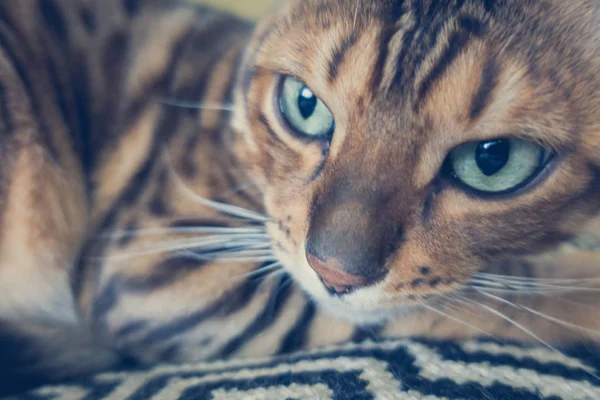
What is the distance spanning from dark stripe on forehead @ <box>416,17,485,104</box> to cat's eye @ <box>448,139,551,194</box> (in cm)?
8

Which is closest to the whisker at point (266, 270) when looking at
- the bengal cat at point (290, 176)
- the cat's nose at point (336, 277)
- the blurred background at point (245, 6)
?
the bengal cat at point (290, 176)

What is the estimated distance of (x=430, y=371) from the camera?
2.09 ft

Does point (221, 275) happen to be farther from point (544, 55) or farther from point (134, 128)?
point (544, 55)

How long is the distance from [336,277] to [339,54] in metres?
0.27

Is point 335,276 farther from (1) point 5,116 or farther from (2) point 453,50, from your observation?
(1) point 5,116

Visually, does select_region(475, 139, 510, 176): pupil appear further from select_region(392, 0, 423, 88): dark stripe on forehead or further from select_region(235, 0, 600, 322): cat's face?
select_region(392, 0, 423, 88): dark stripe on forehead

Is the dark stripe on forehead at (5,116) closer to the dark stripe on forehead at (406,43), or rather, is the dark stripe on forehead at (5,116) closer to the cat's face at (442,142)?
the cat's face at (442,142)

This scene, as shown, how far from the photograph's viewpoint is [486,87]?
619mm

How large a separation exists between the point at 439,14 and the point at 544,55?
0.13m

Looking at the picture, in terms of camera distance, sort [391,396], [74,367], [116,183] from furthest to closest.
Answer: [116,183] → [74,367] → [391,396]

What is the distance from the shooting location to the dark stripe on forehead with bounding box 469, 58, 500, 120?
2.03 feet

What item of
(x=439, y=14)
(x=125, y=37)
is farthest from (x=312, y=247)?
(x=125, y=37)

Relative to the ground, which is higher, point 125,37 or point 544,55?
point 125,37

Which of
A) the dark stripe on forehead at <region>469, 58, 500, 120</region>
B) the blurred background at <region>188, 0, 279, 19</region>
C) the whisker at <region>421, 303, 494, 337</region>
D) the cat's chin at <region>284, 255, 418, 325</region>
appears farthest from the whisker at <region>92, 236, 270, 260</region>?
the blurred background at <region>188, 0, 279, 19</region>
